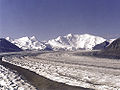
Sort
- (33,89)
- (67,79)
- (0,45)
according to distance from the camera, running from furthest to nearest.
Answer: (0,45), (67,79), (33,89)

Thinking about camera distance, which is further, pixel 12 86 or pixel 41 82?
pixel 41 82

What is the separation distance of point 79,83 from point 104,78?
5.57 meters

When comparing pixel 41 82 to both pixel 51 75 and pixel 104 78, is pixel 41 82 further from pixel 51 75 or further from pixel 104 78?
pixel 104 78

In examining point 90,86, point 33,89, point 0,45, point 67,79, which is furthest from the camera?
point 0,45

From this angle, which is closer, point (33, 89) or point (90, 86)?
point (33, 89)

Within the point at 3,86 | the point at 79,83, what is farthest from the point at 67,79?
the point at 3,86

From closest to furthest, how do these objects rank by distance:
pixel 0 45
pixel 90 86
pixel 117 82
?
pixel 90 86 → pixel 117 82 → pixel 0 45

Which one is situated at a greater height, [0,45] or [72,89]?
[0,45]

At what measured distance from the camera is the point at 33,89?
25547 mm

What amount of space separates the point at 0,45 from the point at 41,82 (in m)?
143

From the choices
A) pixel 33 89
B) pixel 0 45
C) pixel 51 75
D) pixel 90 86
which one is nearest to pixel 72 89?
pixel 90 86

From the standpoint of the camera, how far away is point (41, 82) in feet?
102

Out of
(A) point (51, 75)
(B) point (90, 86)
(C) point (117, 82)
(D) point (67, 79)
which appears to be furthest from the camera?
(A) point (51, 75)

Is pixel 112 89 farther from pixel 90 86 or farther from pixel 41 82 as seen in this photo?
pixel 41 82
